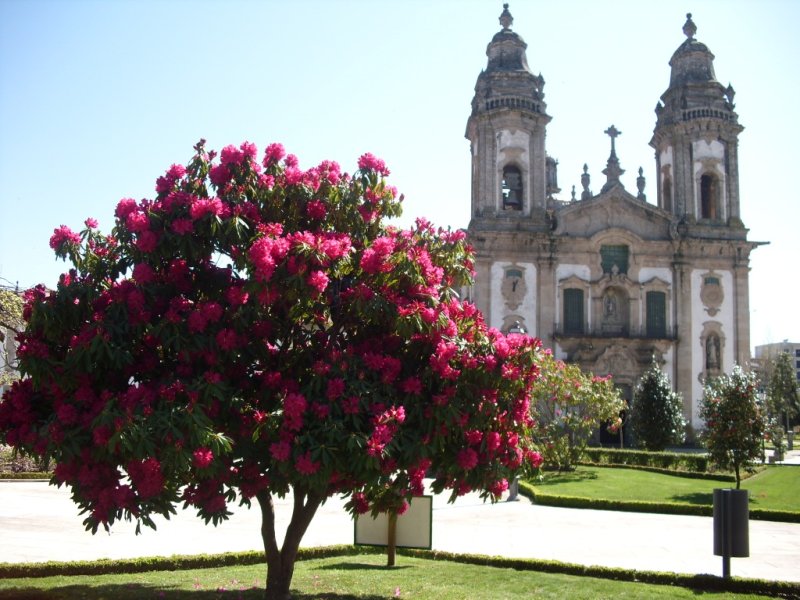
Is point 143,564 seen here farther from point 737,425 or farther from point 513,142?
point 513,142

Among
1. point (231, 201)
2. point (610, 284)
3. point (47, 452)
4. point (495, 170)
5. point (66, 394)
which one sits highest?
point (495, 170)

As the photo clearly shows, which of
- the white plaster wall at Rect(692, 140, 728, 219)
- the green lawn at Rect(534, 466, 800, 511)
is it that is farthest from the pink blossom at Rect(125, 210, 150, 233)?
the white plaster wall at Rect(692, 140, 728, 219)

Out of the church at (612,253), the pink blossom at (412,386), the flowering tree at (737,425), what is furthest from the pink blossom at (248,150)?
the church at (612,253)

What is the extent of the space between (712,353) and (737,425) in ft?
63.3

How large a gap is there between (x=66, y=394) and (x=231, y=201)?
8.05 feet

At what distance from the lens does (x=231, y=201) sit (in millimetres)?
8414

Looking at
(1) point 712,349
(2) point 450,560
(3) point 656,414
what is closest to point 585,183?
(1) point 712,349

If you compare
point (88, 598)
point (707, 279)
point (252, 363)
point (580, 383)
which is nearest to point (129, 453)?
point (252, 363)

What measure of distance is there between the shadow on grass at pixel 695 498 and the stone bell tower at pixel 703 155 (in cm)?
2215

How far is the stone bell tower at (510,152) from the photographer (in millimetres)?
40781

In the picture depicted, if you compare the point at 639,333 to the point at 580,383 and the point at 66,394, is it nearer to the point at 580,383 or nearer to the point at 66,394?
the point at 580,383

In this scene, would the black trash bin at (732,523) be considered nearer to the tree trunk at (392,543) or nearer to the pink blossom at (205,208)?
the tree trunk at (392,543)

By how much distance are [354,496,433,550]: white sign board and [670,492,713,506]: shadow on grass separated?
11.0 m

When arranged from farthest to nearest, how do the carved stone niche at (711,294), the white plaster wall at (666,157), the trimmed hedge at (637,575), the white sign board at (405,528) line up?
the white plaster wall at (666,157), the carved stone niche at (711,294), the white sign board at (405,528), the trimmed hedge at (637,575)
